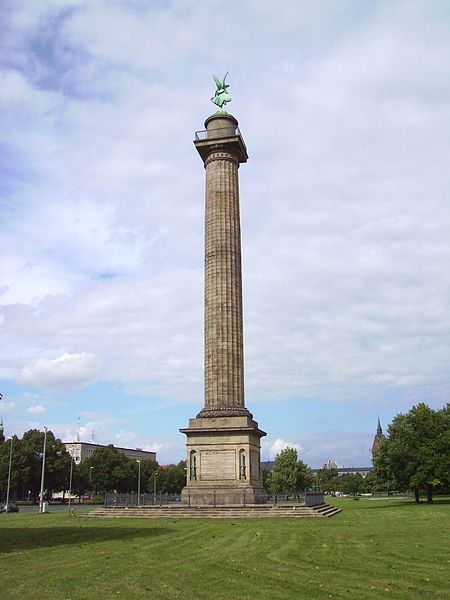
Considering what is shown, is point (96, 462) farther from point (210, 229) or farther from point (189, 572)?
point (189, 572)

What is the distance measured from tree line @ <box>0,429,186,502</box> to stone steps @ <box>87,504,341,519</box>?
45.0 metres

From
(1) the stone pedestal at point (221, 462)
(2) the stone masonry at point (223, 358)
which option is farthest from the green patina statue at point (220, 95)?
(1) the stone pedestal at point (221, 462)

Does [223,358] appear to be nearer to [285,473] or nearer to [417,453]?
[417,453]

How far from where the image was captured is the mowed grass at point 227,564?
12734 mm

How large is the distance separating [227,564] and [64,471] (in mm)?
82906

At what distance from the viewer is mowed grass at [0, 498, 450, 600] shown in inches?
501

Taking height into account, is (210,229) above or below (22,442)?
above

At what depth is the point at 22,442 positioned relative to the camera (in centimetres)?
9056

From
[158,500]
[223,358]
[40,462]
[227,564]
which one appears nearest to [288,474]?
[40,462]

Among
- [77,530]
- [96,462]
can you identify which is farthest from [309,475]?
[77,530]

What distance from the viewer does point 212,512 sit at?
3678 cm

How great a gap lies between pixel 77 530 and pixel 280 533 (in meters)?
9.88

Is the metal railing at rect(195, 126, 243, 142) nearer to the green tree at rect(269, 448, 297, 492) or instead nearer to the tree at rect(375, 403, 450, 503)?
the tree at rect(375, 403, 450, 503)

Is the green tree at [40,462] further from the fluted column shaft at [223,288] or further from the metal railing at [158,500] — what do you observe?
the fluted column shaft at [223,288]
